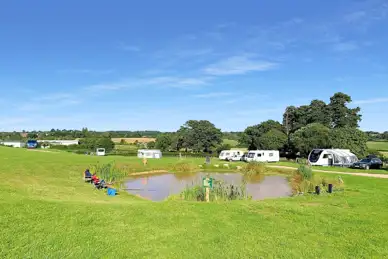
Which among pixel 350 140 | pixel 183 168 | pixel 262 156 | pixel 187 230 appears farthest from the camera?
pixel 350 140

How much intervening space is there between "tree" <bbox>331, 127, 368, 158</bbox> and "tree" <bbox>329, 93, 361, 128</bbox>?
208 inches

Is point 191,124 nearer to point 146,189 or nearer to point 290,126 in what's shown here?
point 290,126

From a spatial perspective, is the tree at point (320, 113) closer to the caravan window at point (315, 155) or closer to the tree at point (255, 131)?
the tree at point (255, 131)

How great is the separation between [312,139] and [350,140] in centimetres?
743

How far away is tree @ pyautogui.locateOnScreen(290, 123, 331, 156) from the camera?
43.2m

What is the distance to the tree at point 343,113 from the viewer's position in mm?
54594

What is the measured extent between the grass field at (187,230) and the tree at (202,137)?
64339 mm

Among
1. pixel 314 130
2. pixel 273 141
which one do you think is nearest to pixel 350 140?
pixel 314 130

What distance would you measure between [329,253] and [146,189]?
13501 mm

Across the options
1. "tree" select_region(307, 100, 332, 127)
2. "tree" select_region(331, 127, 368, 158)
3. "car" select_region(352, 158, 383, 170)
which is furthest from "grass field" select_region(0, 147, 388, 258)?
"tree" select_region(307, 100, 332, 127)

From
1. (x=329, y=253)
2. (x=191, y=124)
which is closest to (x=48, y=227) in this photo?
(x=329, y=253)

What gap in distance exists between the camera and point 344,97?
55.0 metres

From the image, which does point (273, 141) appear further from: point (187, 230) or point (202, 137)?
point (187, 230)

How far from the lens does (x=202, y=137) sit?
74.4m
